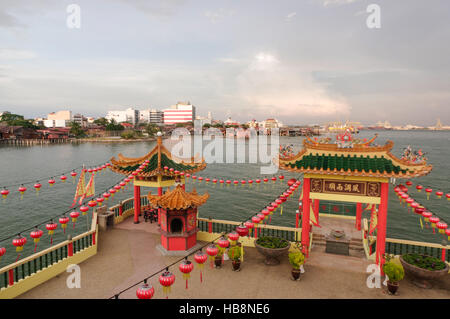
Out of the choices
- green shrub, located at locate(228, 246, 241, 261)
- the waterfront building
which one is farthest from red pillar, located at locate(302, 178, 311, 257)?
the waterfront building

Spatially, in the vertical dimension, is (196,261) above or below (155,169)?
below

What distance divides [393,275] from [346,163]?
4316 millimetres

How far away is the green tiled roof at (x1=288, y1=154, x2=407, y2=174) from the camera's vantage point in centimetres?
1072

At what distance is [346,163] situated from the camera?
36.9 ft

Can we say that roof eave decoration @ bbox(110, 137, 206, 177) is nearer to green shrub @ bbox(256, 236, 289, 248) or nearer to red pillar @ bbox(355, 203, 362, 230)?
green shrub @ bbox(256, 236, 289, 248)

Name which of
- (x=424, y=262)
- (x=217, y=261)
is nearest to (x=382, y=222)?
(x=424, y=262)

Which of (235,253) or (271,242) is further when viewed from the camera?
(271,242)

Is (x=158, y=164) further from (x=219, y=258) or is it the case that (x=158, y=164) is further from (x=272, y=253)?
(x=272, y=253)

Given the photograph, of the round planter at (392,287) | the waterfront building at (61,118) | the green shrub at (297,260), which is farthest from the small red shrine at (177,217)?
the waterfront building at (61,118)

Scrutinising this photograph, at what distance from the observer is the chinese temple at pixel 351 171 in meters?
10.7

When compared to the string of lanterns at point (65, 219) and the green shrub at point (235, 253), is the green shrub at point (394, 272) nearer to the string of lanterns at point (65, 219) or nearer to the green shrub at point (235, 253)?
the green shrub at point (235, 253)

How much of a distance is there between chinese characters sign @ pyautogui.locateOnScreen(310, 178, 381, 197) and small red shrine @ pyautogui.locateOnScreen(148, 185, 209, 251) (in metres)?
5.14

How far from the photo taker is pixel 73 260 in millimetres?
11555
